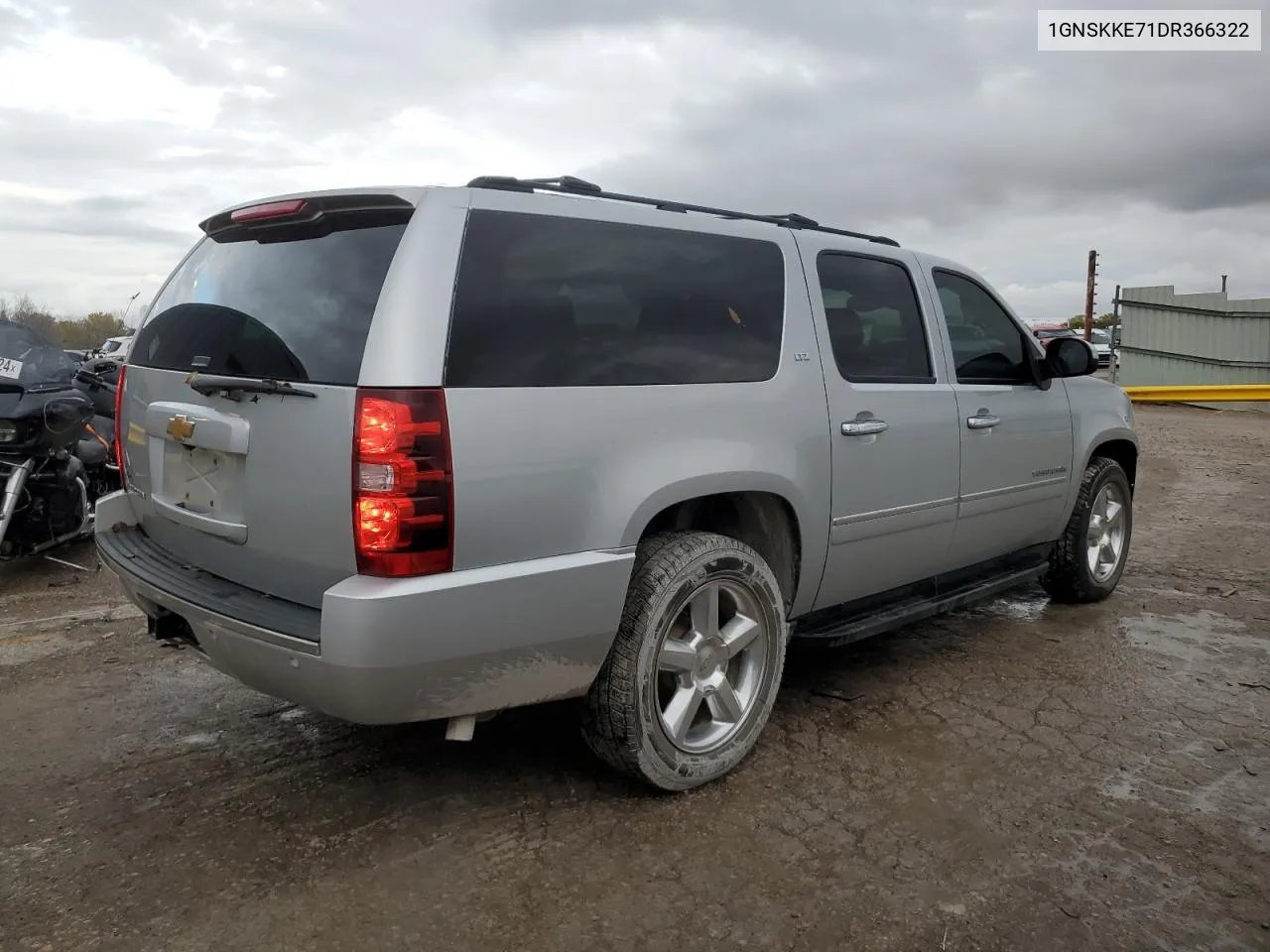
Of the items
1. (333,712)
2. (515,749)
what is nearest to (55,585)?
(515,749)

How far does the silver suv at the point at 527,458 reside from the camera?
2.51 metres

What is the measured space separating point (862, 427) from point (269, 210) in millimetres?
2098

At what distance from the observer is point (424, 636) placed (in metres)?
2.49

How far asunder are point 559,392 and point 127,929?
1720 mm

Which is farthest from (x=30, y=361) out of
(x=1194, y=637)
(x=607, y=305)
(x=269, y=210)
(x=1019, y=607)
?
(x=1194, y=637)

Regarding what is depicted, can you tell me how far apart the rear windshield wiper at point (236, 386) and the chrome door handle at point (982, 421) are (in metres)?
2.75

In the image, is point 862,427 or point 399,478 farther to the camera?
point 862,427

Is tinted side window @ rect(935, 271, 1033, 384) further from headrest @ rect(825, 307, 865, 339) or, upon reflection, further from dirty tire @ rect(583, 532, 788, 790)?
dirty tire @ rect(583, 532, 788, 790)

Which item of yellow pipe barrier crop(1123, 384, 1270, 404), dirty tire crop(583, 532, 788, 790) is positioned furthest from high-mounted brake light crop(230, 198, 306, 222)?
yellow pipe barrier crop(1123, 384, 1270, 404)

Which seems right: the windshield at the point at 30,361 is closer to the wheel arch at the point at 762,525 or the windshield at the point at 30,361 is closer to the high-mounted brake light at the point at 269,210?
the high-mounted brake light at the point at 269,210

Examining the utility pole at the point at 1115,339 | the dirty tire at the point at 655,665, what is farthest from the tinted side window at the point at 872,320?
the utility pole at the point at 1115,339

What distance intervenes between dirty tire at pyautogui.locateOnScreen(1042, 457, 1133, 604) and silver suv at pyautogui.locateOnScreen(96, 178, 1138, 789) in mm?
1563

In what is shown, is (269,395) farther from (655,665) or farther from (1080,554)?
(1080,554)

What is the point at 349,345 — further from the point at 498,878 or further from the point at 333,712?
the point at 498,878
